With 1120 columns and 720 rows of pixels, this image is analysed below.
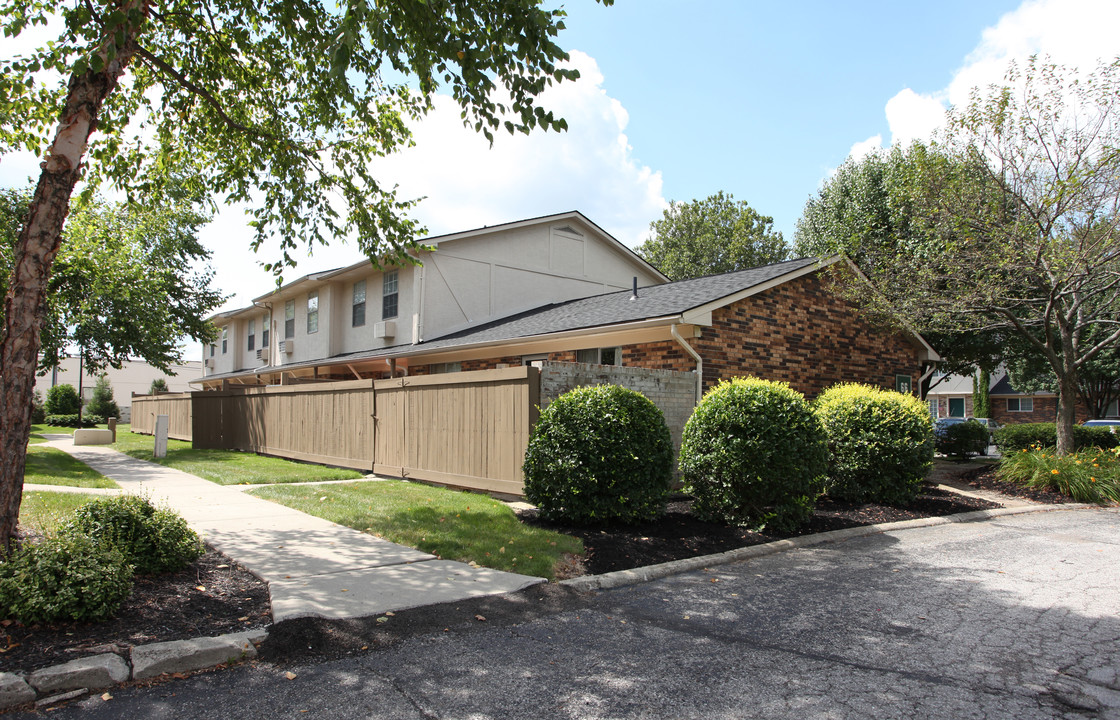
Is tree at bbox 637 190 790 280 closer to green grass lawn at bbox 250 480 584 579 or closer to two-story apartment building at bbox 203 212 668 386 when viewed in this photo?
two-story apartment building at bbox 203 212 668 386

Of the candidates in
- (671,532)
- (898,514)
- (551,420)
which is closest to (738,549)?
(671,532)

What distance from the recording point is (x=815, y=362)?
14328 millimetres

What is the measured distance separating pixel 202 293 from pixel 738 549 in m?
30.3

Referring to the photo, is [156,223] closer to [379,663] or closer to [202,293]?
[202,293]

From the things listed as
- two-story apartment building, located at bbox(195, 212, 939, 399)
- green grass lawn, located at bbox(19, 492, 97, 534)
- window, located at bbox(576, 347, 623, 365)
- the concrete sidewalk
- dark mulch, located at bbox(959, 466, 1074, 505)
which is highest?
two-story apartment building, located at bbox(195, 212, 939, 399)

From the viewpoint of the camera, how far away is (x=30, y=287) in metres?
5.21

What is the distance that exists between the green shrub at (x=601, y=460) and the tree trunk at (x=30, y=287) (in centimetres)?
494

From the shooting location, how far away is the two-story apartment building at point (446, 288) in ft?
62.0

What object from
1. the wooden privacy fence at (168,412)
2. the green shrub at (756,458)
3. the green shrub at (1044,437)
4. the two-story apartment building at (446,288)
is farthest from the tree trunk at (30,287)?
the green shrub at (1044,437)

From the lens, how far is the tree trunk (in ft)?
16.5

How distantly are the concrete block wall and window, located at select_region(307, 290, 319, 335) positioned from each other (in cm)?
1565

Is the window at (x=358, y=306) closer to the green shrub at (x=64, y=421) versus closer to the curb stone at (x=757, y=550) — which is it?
the curb stone at (x=757, y=550)

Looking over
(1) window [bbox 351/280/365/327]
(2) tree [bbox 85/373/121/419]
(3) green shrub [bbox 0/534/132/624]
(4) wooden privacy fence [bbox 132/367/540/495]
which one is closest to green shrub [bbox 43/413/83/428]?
(2) tree [bbox 85/373/121/419]

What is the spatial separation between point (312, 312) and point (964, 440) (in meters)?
20.7
